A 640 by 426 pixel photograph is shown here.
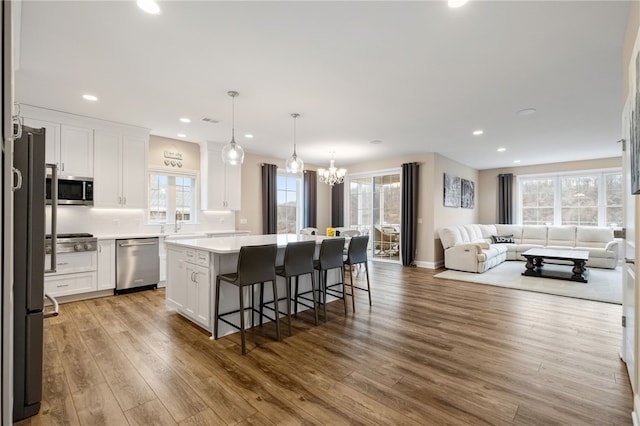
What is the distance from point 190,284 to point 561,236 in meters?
9.11

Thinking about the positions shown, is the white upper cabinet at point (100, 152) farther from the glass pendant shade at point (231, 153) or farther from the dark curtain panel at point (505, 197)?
the dark curtain panel at point (505, 197)

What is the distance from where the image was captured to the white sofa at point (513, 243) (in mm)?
6648

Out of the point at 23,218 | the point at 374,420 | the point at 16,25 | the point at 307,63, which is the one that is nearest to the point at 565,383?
the point at 374,420

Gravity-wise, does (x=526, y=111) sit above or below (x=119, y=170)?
above

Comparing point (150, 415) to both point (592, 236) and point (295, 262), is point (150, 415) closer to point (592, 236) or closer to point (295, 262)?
point (295, 262)

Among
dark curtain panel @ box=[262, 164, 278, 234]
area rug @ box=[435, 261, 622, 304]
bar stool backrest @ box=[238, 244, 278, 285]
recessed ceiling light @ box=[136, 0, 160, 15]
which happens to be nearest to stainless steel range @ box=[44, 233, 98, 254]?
bar stool backrest @ box=[238, 244, 278, 285]

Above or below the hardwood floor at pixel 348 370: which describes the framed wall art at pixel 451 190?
above

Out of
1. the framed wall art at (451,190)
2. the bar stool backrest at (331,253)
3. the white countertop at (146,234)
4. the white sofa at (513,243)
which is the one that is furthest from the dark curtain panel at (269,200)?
the framed wall art at (451,190)

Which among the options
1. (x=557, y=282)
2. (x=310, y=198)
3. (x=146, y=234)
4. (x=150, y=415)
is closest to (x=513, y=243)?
(x=557, y=282)

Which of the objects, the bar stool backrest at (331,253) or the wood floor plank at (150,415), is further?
the bar stool backrest at (331,253)

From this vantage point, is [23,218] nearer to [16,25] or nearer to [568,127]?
[16,25]

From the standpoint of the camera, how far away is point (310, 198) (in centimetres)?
841

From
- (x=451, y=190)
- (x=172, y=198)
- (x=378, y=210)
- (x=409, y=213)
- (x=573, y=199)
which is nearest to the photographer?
(x=172, y=198)

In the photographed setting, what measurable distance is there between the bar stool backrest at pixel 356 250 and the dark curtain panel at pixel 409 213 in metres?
3.52
